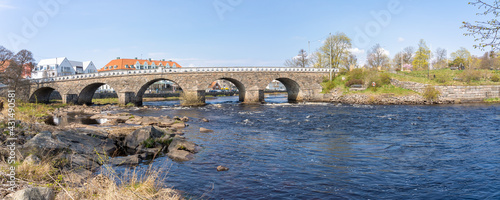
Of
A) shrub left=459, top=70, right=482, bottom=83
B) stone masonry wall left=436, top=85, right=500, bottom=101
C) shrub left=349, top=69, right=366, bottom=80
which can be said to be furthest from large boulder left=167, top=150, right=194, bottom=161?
shrub left=459, top=70, right=482, bottom=83

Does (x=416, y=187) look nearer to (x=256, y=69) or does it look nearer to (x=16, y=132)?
(x=16, y=132)

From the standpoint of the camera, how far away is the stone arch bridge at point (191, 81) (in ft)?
161

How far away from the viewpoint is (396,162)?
39.1 feet

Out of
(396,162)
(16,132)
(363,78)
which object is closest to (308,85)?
(363,78)

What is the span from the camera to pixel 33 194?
18.5 ft

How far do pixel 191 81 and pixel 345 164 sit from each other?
40774 millimetres

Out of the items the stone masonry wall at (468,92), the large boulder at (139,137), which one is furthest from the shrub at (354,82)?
the large boulder at (139,137)

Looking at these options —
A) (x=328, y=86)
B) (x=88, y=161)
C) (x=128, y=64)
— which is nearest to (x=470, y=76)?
(x=328, y=86)

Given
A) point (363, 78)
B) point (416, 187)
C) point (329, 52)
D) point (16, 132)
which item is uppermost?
point (329, 52)

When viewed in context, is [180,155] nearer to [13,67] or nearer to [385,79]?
[385,79]

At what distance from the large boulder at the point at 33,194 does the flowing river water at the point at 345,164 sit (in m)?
3.66

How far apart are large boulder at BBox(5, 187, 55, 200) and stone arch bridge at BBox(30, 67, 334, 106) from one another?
133ft

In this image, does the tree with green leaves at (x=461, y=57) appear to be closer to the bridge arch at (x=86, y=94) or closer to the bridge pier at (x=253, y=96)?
the bridge pier at (x=253, y=96)

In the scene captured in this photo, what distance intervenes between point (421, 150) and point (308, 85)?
41304 millimetres
